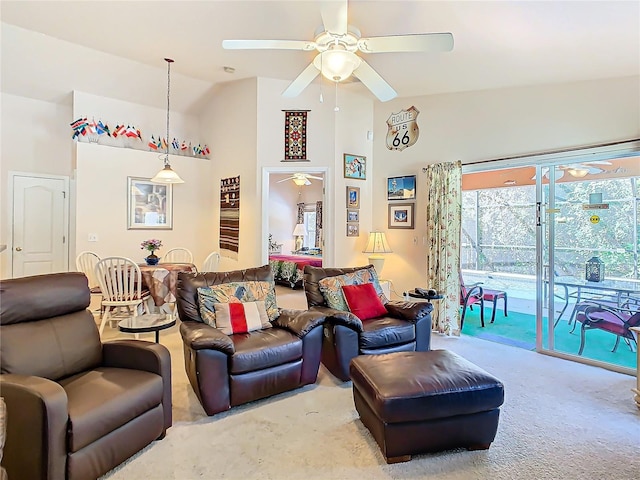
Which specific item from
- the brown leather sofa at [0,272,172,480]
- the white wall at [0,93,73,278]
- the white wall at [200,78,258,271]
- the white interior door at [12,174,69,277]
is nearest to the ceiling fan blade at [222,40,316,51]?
the brown leather sofa at [0,272,172,480]

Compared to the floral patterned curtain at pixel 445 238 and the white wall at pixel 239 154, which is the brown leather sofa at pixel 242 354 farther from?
the floral patterned curtain at pixel 445 238

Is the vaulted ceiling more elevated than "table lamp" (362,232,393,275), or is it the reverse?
the vaulted ceiling

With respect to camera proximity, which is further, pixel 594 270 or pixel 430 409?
pixel 594 270

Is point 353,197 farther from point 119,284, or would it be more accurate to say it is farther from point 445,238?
point 119,284

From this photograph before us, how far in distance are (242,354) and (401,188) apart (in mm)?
3414

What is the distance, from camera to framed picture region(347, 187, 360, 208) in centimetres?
508

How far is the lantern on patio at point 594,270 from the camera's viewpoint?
3643 millimetres

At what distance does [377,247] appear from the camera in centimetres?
501

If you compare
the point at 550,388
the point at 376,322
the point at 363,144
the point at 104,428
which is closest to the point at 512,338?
the point at 550,388

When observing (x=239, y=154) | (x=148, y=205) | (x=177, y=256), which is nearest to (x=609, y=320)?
(x=239, y=154)

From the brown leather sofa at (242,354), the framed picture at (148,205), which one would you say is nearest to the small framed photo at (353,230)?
the brown leather sofa at (242,354)

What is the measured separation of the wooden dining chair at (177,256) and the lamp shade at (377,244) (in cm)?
267

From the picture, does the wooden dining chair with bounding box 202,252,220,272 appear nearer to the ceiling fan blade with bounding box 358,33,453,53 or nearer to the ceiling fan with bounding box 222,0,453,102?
the ceiling fan with bounding box 222,0,453,102

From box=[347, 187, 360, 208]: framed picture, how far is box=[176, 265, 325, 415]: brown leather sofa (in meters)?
2.31
